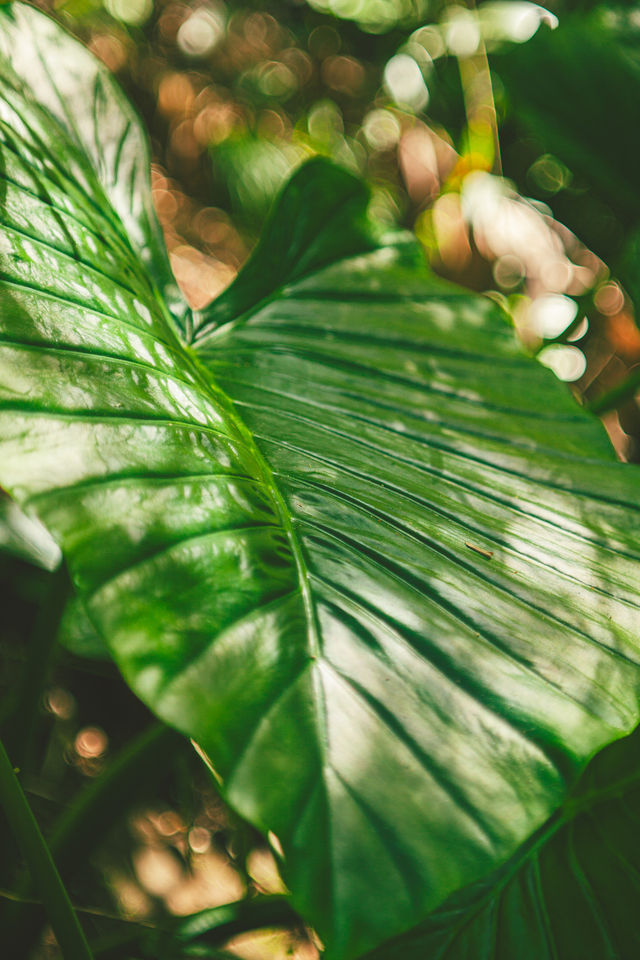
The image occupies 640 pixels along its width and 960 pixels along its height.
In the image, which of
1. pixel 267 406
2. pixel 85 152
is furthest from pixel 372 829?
pixel 85 152

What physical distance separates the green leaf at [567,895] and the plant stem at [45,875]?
0.23 meters

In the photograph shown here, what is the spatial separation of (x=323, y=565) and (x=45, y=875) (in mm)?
270

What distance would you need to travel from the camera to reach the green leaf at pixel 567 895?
21.1 inches

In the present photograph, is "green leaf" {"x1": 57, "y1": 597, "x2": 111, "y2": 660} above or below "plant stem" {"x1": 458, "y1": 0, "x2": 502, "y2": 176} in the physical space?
below

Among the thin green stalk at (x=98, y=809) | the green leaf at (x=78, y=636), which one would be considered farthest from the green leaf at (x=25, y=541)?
the thin green stalk at (x=98, y=809)

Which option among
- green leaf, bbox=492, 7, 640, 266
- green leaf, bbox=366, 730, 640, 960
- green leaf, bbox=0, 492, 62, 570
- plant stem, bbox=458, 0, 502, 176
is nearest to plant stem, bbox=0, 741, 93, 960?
green leaf, bbox=366, 730, 640, 960

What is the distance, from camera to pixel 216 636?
285mm

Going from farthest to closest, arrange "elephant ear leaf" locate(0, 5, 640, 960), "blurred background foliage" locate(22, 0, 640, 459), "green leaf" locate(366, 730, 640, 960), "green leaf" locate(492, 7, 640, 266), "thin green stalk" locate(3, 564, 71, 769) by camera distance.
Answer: "blurred background foliage" locate(22, 0, 640, 459) → "green leaf" locate(492, 7, 640, 266) → "thin green stalk" locate(3, 564, 71, 769) → "green leaf" locate(366, 730, 640, 960) → "elephant ear leaf" locate(0, 5, 640, 960)

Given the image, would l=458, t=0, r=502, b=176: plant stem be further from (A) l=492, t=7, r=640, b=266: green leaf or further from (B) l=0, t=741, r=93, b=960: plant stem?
(B) l=0, t=741, r=93, b=960: plant stem

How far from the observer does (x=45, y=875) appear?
43 centimetres

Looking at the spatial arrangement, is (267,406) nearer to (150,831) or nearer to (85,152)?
(85,152)

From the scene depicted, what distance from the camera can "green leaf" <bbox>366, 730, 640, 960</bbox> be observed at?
54 cm

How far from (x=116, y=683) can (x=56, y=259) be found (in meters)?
0.99

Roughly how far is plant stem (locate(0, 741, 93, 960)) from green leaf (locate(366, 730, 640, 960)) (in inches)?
9.0
